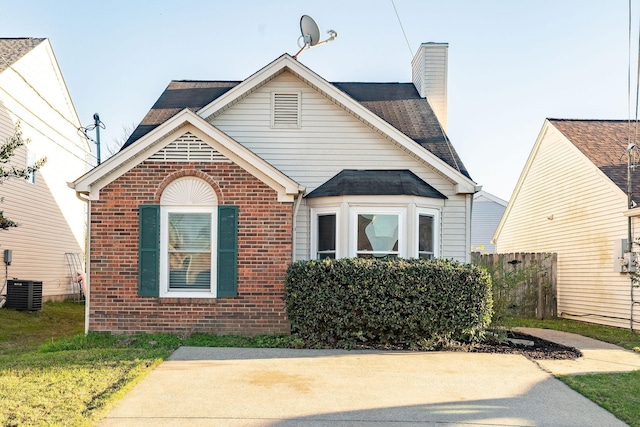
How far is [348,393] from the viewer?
720cm

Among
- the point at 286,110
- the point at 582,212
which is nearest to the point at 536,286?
the point at 582,212

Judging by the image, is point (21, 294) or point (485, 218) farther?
point (485, 218)

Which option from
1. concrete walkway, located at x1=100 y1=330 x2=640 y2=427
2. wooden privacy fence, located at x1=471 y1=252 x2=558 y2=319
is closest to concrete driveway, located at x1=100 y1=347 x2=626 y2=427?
concrete walkway, located at x1=100 y1=330 x2=640 y2=427

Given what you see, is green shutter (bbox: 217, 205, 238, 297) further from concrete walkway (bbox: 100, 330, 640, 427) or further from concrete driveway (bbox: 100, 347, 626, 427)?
concrete driveway (bbox: 100, 347, 626, 427)

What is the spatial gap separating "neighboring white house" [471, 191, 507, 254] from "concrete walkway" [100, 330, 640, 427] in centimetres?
2588

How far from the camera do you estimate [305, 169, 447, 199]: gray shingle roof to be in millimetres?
11781

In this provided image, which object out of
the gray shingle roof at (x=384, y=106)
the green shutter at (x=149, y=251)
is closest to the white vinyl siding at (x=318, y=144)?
the gray shingle roof at (x=384, y=106)

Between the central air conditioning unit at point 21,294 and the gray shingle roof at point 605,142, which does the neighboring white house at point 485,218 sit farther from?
the central air conditioning unit at point 21,294

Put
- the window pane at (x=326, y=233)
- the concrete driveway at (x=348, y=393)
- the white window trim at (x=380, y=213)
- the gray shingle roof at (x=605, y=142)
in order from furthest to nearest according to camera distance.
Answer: the gray shingle roof at (x=605, y=142), the window pane at (x=326, y=233), the white window trim at (x=380, y=213), the concrete driveway at (x=348, y=393)

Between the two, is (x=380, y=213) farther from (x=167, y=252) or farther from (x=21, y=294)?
(x=21, y=294)

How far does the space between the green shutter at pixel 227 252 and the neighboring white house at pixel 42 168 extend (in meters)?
8.80

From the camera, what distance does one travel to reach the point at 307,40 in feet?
45.2

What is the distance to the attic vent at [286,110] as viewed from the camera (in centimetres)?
→ 1285

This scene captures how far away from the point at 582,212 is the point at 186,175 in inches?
434
